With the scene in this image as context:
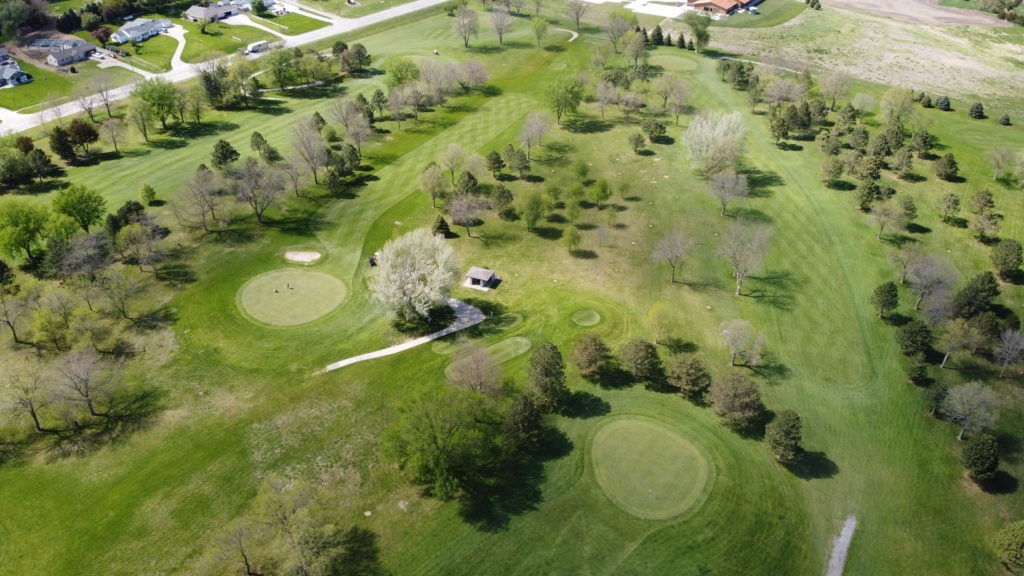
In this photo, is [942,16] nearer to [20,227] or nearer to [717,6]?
[717,6]

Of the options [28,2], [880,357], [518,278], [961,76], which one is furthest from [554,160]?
[28,2]

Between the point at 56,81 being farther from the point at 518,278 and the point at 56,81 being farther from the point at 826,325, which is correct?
the point at 826,325

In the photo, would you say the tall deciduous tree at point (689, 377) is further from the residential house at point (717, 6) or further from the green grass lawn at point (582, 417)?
the residential house at point (717, 6)

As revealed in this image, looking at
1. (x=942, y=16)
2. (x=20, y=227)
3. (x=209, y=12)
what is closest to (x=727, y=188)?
(x=20, y=227)

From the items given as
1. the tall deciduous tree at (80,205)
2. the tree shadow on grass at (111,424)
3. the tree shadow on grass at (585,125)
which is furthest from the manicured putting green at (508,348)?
the tree shadow on grass at (585,125)

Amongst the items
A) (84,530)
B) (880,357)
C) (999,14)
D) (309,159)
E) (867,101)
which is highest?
(999,14)

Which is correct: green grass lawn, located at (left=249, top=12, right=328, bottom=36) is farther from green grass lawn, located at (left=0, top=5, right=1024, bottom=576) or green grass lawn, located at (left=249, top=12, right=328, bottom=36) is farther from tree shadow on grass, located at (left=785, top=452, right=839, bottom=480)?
tree shadow on grass, located at (left=785, top=452, right=839, bottom=480)

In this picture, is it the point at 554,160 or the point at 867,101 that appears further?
the point at 867,101

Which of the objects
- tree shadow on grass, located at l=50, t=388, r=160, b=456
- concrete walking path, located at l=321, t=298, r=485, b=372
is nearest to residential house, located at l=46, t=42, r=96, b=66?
tree shadow on grass, located at l=50, t=388, r=160, b=456
